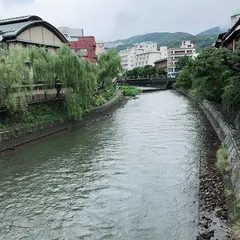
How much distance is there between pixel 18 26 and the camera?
3080 cm

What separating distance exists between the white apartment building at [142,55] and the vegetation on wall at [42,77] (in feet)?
360

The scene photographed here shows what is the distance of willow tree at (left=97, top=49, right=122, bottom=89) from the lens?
43.6 metres

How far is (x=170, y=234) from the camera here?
8.96 metres

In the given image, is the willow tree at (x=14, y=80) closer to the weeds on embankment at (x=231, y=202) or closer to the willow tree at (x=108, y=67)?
the weeds on embankment at (x=231, y=202)

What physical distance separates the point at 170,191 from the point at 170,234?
3.15m

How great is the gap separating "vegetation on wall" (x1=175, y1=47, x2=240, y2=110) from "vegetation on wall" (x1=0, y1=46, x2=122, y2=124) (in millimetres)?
9328

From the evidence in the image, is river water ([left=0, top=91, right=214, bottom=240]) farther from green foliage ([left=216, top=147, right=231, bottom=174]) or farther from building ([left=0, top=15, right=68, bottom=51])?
building ([left=0, top=15, right=68, bottom=51])

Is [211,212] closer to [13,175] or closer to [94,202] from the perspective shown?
[94,202]

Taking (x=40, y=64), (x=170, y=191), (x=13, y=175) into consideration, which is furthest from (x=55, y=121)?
(x=170, y=191)

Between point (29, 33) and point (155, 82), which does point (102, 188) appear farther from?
point (155, 82)

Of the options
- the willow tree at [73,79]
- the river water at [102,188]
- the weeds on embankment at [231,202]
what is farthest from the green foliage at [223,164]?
the willow tree at [73,79]

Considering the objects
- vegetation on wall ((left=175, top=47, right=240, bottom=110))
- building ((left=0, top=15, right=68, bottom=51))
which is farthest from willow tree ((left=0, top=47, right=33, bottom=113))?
vegetation on wall ((left=175, top=47, right=240, bottom=110))

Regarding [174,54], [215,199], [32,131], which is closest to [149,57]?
[174,54]

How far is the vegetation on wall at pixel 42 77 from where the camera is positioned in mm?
20078
